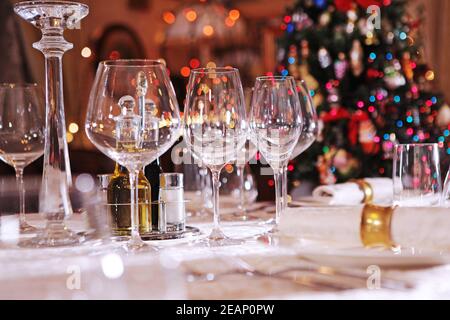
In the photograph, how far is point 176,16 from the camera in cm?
584

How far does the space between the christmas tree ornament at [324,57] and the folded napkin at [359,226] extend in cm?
258

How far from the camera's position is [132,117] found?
0.96m

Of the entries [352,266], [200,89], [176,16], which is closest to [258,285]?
[352,266]

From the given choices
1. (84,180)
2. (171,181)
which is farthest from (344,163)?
(171,181)

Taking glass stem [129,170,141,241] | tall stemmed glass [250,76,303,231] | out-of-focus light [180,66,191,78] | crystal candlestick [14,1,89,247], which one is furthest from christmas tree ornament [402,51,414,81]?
out-of-focus light [180,66,191,78]

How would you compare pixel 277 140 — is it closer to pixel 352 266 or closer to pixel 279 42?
pixel 352 266

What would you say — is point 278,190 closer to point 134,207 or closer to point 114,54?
point 134,207

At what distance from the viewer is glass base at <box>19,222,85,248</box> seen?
1021mm

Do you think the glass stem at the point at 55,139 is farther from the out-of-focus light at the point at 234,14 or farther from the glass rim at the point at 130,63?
the out-of-focus light at the point at 234,14

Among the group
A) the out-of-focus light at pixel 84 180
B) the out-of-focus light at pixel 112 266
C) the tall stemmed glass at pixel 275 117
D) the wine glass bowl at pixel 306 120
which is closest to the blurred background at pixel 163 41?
the out-of-focus light at pixel 84 180

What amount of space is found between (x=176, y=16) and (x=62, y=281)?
5269mm

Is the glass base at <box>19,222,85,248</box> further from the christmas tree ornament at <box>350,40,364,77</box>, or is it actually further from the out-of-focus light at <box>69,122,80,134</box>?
the out-of-focus light at <box>69,122,80,134</box>

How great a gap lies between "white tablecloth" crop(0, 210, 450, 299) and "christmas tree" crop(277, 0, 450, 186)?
245 cm

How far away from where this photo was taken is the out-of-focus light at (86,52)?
5.11 meters
